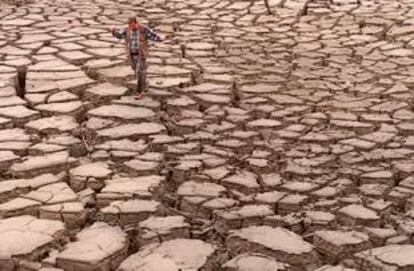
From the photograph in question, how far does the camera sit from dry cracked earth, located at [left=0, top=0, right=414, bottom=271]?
2.99 m

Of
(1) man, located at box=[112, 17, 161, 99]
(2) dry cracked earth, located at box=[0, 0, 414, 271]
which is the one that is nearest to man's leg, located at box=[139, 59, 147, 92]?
(1) man, located at box=[112, 17, 161, 99]

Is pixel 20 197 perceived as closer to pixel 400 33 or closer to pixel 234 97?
pixel 234 97

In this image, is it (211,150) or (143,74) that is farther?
(143,74)

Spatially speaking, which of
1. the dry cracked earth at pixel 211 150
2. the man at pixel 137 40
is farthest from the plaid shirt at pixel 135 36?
the dry cracked earth at pixel 211 150

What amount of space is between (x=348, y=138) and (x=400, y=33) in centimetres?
284

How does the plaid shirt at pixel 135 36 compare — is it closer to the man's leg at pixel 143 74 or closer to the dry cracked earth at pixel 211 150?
the man's leg at pixel 143 74

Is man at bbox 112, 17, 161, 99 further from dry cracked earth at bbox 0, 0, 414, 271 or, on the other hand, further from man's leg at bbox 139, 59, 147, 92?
dry cracked earth at bbox 0, 0, 414, 271

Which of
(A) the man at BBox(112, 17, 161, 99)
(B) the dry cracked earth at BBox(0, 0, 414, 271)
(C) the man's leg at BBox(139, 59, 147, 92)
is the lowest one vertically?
(B) the dry cracked earth at BBox(0, 0, 414, 271)

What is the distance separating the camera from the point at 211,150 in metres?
4.05

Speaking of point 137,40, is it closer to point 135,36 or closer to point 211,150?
point 135,36

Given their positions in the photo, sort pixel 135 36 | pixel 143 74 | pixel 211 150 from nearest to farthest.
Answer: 1. pixel 211 150
2. pixel 135 36
3. pixel 143 74

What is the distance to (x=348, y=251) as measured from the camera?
2.93 meters

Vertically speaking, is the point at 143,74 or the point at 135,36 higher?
the point at 135,36

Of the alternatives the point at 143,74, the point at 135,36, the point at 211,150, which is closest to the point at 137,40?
the point at 135,36
